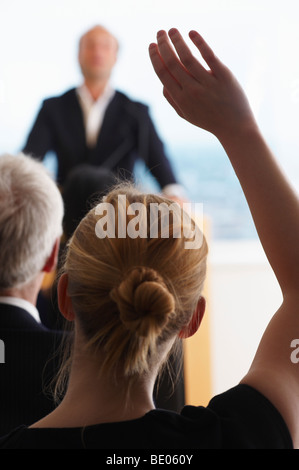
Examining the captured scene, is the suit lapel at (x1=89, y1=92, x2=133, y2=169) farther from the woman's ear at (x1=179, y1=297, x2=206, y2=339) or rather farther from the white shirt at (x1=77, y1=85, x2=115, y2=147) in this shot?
the woman's ear at (x1=179, y1=297, x2=206, y2=339)

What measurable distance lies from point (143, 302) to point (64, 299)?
0.50 feet

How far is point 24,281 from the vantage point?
1.23 meters

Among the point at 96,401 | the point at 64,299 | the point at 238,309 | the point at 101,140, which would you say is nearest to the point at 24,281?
the point at 64,299

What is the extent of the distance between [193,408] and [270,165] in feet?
0.90

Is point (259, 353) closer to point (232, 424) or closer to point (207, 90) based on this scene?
point (232, 424)

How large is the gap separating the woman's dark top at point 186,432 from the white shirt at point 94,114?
1931mm

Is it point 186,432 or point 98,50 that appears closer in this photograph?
point 186,432

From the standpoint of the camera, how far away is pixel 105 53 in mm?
2656

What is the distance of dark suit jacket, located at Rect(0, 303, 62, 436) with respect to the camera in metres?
1.06

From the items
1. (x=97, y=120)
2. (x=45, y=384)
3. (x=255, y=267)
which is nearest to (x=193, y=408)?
(x=45, y=384)

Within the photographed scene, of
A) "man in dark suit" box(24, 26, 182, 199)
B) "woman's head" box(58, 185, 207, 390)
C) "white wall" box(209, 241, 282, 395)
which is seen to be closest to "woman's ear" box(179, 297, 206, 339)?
"woman's head" box(58, 185, 207, 390)

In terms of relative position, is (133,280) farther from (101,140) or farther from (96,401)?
(101,140)

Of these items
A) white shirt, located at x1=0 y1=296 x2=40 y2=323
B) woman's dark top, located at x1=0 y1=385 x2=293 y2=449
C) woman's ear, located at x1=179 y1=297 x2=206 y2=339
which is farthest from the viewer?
white shirt, located at x1=0 y1=296 x2=40 y2=323

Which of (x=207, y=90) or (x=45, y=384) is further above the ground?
(x=207, y=90)
